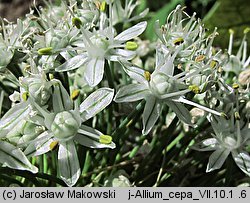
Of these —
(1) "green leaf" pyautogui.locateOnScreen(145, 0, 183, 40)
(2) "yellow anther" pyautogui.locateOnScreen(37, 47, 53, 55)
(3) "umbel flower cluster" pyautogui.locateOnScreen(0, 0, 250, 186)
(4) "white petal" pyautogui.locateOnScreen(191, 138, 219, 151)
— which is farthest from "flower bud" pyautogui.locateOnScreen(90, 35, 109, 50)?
(1) "green leaf" pyautogui.locateOnScreen(145, 0, 183, 40)

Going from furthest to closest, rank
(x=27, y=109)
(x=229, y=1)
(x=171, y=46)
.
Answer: (x=229, y=1)
(x=171, y=46)
(x=27, y=109)

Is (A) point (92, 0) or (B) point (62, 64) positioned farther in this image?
(A) point (92, 0)

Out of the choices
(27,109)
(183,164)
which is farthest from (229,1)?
(27,109)

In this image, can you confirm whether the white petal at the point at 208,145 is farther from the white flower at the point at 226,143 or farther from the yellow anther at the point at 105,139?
the yellow anther at the point at 105,139

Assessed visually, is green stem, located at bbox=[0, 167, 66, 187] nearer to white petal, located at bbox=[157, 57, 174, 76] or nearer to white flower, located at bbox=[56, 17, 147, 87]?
white flower, located at bbox=[56, 17, 147, 87]

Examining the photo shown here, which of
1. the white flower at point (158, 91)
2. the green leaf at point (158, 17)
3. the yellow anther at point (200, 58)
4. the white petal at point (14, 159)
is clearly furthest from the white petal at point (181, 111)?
A: the green leaf at point (158, 17)

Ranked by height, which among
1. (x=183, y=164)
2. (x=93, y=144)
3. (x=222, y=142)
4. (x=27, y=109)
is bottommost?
(x=183, y=164)
